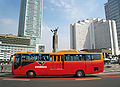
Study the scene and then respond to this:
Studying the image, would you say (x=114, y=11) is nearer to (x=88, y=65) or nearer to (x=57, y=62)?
(x=88, y=65)

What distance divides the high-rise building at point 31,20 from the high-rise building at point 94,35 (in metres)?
53.4

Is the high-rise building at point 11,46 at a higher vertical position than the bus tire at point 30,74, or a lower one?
higher

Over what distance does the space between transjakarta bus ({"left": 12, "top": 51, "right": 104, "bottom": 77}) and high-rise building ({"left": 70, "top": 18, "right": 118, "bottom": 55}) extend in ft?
331

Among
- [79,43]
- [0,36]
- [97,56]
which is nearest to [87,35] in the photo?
[79,43]

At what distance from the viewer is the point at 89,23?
138875 millimetres

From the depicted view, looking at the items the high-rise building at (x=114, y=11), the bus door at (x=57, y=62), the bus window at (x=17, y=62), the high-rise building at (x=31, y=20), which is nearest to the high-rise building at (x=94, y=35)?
the high-rise building at (x=114, y=11)

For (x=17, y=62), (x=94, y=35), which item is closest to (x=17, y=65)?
(x=17, y=62)

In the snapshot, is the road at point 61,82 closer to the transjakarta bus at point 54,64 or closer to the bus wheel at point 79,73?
the transjakarta bus at point 54,64

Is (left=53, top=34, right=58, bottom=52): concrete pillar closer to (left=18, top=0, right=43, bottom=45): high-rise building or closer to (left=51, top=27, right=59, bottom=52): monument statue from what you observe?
(left=51, top=27, right=59, bottom=52): monument statue

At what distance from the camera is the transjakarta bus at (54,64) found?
11.8m

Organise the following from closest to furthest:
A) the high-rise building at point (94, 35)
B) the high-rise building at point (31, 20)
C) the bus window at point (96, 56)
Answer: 1. the bus window at point (96, 56)
2. the high-rise building at point (94, 35)
3. the high-rise building at point (31, 20)

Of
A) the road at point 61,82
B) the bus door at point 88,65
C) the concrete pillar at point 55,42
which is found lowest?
the road at point 61,82

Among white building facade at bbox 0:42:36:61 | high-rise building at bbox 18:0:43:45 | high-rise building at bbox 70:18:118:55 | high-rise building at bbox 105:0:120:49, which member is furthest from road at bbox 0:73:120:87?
high-rise building at bbox 18:0:43:45

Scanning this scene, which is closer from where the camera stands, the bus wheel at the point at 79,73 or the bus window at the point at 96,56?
the bus wheel at the point at 79,73
